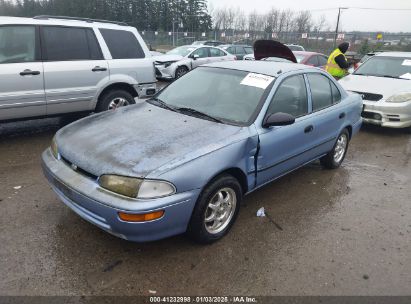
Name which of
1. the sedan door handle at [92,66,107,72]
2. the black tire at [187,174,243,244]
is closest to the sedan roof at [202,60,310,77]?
the black tire at [187,174,243,244]

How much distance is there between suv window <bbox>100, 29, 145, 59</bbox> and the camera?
6.14 metres

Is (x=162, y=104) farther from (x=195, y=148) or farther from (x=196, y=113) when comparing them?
(x=195, y=148)

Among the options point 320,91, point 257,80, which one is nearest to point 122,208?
point 257,80

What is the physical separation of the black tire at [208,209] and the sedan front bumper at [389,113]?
202 inches

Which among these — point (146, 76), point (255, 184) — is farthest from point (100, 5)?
point (255, 184)

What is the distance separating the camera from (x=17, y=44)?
5.09 meters

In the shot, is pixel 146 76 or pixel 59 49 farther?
pixel 146 76

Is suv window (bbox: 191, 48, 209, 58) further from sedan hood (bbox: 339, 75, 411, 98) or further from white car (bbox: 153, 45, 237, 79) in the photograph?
sedan hood (bbox: 339, 75, 411, 98)

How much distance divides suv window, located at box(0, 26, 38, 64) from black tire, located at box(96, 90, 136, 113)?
125 centimetres

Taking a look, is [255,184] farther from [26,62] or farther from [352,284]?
[26,62]

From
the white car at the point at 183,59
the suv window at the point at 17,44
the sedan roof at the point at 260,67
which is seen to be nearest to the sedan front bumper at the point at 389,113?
the sedan roof at the point at 260,67

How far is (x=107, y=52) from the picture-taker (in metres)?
6.06

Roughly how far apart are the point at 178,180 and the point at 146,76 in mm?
4351

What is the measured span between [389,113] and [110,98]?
555 centimetres
